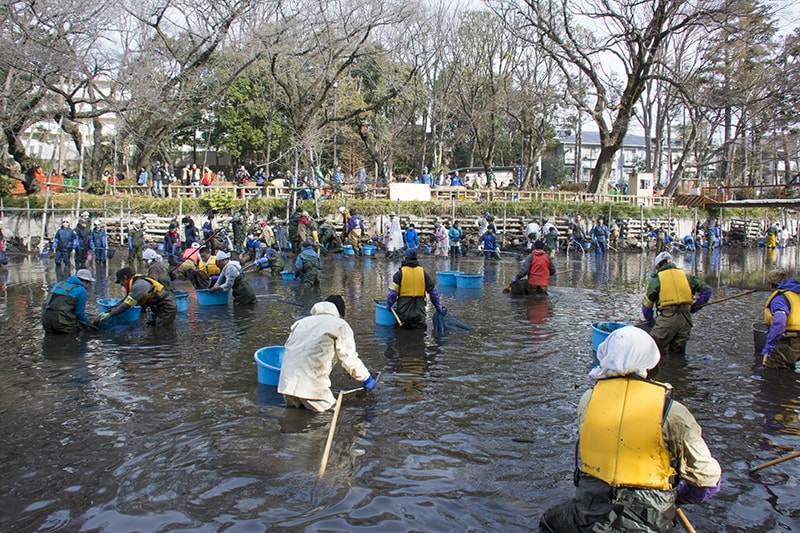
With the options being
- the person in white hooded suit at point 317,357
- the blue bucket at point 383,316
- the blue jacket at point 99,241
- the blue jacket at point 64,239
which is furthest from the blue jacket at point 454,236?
the person in white hooded suit at point 317,357

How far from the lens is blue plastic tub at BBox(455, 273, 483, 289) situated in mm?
16438

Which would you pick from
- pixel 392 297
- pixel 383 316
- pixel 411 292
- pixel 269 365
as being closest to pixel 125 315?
pixel 383 316

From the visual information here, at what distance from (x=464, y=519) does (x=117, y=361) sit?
644cm

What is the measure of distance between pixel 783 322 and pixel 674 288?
1.39 metres

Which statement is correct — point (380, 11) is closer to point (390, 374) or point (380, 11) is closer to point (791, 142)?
point (390, 374)

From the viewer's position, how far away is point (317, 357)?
633 cm

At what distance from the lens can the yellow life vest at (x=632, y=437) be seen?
137 inches

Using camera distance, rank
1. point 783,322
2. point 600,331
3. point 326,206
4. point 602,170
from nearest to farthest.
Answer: point 783,322, point 600,331, point 326,206, point 602,170

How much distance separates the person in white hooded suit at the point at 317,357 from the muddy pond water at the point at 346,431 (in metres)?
0.34

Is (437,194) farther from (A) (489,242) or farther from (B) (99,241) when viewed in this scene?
(B) (99,241)

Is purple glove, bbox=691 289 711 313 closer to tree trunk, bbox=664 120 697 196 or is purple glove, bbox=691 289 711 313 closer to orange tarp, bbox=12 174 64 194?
orange tarp, bbox=12 174 64 194

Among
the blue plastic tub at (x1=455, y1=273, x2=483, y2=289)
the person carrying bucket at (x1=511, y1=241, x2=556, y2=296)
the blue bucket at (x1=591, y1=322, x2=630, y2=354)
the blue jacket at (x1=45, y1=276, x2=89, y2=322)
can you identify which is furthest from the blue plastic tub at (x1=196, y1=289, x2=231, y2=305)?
the blue bucket at (x1=591, y1=322, x2=630, y2=354)

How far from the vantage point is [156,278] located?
12008mm

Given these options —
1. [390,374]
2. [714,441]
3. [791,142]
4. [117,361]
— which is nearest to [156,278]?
[117,361]
